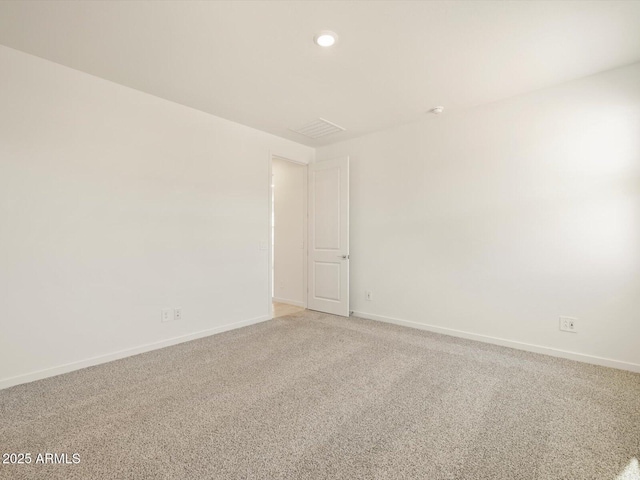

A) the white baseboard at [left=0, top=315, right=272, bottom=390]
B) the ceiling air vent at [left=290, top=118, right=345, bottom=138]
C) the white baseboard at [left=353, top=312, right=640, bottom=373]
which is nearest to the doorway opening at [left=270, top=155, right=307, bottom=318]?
the ceiling air vent at [left=290, top=118, right=345, bottom=138]

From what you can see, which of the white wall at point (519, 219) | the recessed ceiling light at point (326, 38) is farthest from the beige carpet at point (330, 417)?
the recessed ceiling light at point (326, 38)

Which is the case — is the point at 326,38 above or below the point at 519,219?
above

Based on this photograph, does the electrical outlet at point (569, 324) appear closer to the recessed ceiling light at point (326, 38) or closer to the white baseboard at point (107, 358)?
the recessed ceiling light at point (326, 38)

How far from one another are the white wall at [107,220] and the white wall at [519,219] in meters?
2.04

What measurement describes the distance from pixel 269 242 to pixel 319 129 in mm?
1692

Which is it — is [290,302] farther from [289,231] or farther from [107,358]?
[107,358]

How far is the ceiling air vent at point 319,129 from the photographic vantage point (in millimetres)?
3756

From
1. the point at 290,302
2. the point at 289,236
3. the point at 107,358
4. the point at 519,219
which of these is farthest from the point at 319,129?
the point at 107,358

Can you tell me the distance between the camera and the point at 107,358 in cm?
271

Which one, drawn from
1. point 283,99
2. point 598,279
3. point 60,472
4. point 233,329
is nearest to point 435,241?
point 598,279

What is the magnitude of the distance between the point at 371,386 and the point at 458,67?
2719 millimetres

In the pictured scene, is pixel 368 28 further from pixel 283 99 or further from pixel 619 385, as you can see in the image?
pixel 619 385

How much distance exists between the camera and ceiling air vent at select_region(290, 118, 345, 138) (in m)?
3.76

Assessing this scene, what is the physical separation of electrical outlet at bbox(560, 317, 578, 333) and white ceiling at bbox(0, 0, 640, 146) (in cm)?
225
